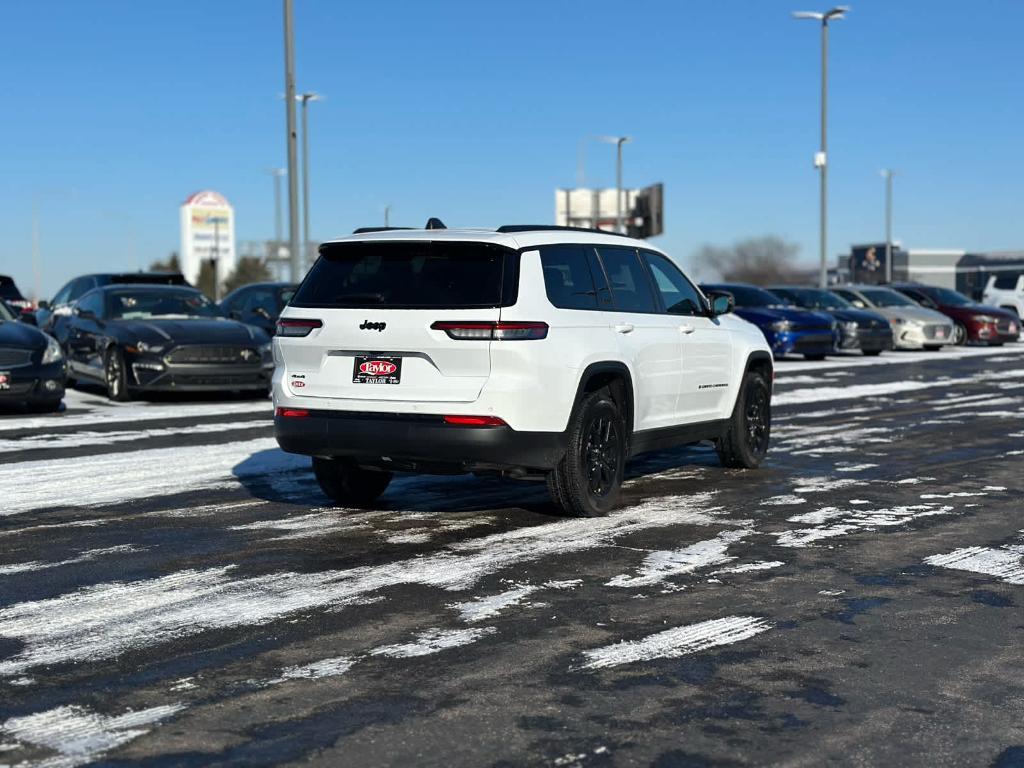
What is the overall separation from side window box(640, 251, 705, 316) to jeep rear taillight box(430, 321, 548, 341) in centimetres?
196

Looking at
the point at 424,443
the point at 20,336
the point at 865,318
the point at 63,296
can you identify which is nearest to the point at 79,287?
the point at 63,296

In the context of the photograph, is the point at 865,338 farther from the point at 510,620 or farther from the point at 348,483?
the point at 510,620

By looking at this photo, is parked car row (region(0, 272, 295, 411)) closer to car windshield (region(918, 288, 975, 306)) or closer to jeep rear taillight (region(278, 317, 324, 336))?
jeep rear taillight (region(278, 317, 324, 336))

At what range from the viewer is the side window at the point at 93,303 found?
17.7 meters

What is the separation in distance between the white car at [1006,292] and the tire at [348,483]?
125 ft

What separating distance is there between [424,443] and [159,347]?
9.70 metres

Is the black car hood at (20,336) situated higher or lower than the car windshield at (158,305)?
lower

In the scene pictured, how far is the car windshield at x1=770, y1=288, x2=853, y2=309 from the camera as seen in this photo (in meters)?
29.9

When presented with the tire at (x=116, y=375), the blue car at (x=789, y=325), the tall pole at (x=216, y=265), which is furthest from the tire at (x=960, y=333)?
the tall pole at (x=216, y=265)

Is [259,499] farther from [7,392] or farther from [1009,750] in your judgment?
[7,392]

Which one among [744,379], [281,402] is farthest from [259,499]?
[744,379]

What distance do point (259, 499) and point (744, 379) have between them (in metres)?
3.79

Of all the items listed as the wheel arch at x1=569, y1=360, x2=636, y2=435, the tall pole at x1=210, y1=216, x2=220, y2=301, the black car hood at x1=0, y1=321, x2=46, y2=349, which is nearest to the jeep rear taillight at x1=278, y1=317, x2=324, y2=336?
the wheel arch at x1=569, y1=360, x2=636, y2=435

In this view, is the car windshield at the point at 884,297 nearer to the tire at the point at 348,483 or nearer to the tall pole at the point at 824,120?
the tall pole at the point at 824,120
